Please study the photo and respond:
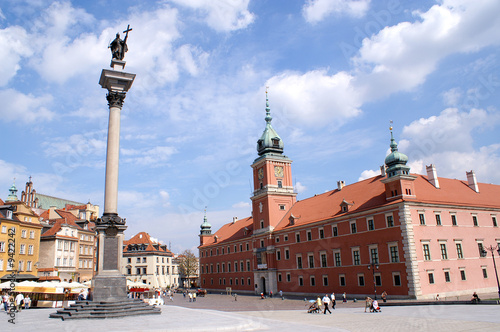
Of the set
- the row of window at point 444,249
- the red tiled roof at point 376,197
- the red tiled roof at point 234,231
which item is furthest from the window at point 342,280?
the red tiled roof at point 234,231

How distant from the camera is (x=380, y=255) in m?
40.5

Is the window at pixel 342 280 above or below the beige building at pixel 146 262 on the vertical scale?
below

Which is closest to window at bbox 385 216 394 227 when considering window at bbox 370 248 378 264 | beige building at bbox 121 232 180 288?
window at bbox 370 248 378 264

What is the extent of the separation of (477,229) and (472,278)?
18.0 ft

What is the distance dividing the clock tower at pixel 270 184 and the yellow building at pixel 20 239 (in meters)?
32.2

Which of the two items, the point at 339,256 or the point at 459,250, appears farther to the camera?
the point at 339,256

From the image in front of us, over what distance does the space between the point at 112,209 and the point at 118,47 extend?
10.8 m

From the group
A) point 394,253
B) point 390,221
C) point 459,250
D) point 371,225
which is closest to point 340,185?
point 371,225

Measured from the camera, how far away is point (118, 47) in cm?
2559

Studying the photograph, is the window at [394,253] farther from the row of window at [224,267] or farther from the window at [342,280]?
the row of window at [224,267]

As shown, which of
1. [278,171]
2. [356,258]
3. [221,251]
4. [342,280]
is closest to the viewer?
[356,258]

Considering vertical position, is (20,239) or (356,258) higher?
(20,239)

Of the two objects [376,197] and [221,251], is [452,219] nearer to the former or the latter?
[376,197]

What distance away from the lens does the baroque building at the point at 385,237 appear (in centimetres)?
3794
